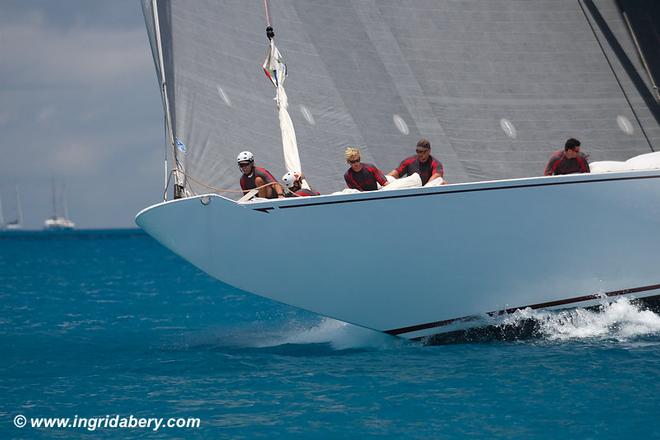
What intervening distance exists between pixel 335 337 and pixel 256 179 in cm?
203

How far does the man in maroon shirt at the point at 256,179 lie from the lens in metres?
7.92

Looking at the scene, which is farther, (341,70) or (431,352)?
(341,70)

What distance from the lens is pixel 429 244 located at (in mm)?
7695

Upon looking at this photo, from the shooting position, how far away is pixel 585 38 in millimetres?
9375

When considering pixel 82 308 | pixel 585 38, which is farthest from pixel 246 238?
pixel 82 308

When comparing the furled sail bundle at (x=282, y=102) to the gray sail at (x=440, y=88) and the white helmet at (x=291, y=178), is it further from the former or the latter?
the gray sail at (x=440, y=88)

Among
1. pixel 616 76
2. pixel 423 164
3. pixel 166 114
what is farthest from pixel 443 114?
pixel 166 114

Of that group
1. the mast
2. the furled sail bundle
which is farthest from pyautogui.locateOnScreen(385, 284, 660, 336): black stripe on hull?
the mast

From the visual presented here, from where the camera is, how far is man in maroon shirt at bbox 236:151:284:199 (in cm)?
792

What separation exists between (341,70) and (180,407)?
4.20 m

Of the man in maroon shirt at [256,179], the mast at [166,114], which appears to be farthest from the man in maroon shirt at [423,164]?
the mast at [166,114]

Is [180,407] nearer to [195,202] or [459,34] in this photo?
[195,202]

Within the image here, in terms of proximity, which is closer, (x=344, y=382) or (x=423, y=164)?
(x=344, y=382)

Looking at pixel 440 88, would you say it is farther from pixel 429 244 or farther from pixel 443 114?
pixel 429 244
